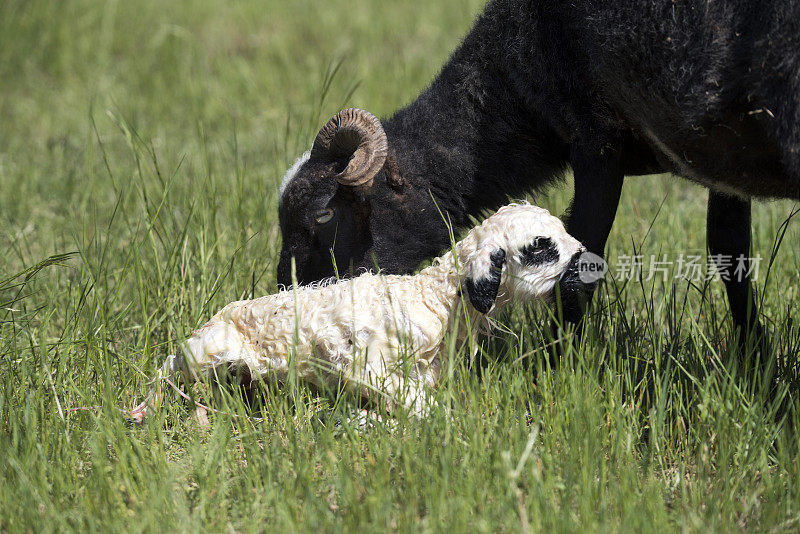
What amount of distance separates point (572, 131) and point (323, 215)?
3.92 feet

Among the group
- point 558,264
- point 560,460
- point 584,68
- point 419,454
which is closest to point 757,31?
point 584,68

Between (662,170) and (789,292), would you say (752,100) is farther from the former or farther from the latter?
(789,292)

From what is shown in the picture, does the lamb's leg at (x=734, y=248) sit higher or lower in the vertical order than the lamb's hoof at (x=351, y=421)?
higher

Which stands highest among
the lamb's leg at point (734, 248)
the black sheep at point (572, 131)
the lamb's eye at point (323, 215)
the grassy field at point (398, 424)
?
the black sheep at point (572, 131)

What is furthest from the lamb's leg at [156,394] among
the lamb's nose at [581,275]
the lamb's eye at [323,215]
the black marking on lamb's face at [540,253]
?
the lamb's nose at [581,275]

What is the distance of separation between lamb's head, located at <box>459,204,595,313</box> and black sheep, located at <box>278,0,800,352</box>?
21 cm

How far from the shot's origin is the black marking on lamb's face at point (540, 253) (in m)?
3.07

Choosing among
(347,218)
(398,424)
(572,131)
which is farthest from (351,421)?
(572,131)

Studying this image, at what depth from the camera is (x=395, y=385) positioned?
3.19 meters

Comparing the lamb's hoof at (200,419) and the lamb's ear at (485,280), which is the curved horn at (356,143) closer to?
the lamb's ear at (485,280)

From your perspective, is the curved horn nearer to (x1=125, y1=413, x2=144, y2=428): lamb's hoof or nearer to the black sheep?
the black sheep

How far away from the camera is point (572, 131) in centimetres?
350

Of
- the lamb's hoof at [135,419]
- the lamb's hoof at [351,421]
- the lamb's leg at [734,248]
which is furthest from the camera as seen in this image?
the lamb's leg at [734,248]

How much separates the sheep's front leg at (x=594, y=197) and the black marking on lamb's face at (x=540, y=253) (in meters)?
0.42
